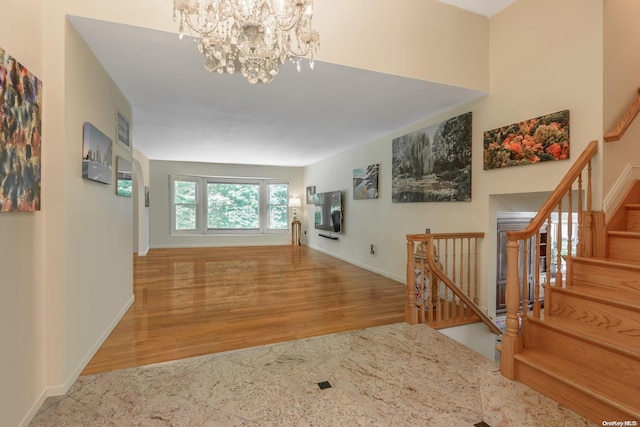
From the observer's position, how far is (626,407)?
149cm

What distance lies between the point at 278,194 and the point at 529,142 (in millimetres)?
7085

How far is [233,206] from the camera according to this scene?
28.6 feet

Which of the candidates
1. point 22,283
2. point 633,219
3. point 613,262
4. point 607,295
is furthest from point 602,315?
point 22,283

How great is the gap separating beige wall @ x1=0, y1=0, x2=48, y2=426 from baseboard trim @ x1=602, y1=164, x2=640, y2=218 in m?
3.93

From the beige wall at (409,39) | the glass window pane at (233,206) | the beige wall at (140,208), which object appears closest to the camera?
the beige wall at (409,39)

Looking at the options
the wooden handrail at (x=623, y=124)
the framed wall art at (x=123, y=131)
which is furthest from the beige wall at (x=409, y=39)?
the framed wall art at (x=123, y=131)

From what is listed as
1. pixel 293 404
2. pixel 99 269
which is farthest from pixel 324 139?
pixel 293 404

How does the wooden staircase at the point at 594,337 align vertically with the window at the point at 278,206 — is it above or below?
below

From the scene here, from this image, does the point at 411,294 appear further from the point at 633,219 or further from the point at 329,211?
the point at 329,211

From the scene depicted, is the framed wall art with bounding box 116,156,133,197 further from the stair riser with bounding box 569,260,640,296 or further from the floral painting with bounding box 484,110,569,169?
the stair riser with bounding box 569,260,640,296

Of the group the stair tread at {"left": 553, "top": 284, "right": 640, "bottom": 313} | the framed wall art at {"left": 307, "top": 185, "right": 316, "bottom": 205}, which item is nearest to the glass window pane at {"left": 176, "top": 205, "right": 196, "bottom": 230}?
the framed wall art at {"left": 307, "top": 185, "right": 316, "bottom": 205}

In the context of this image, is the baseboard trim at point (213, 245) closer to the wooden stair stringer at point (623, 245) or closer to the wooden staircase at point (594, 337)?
the wooden staircase at point (594, 337)

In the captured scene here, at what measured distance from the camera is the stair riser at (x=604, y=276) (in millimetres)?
1954

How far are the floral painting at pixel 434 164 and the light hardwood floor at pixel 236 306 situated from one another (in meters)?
1.45
